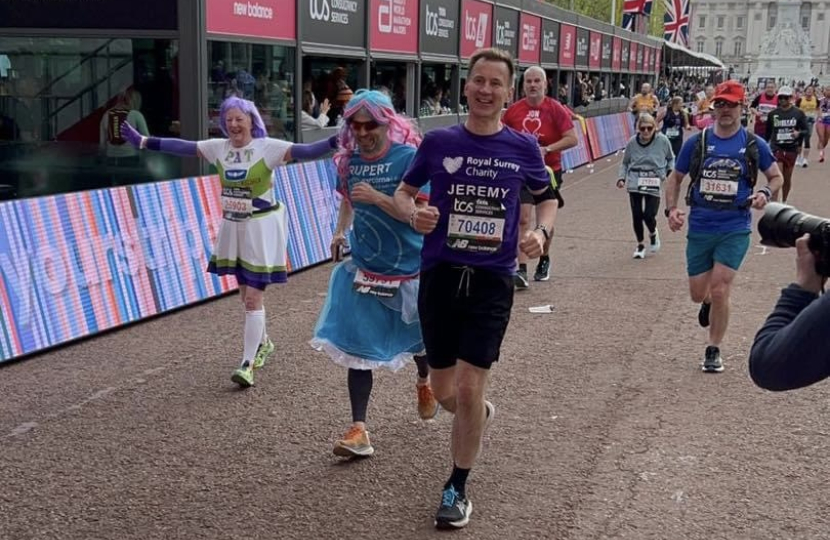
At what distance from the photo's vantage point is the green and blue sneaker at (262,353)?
674 centimetres

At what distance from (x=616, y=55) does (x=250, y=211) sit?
1284 inches

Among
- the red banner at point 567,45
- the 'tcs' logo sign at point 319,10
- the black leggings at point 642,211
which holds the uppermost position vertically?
the red banner at point 567,45

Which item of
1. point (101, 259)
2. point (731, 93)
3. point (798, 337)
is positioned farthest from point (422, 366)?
point (101, 259)

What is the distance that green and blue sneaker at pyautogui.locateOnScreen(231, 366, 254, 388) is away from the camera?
627cm

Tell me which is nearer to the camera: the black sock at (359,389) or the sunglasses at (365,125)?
the sunglasses at (365,125)

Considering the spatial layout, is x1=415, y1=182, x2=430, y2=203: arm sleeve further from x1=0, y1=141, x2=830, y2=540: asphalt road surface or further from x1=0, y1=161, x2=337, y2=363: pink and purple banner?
x1=0, y1=161, x2=337, y2=363: pink and purple banner

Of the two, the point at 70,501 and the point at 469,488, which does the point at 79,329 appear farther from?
the point at 469,488

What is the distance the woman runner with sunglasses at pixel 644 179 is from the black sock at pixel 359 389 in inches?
274

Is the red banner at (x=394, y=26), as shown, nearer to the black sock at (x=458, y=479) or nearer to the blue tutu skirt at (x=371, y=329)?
the blue tutu skirt at (x=371, y=329)

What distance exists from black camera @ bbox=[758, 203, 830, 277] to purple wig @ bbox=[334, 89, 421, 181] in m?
2.39

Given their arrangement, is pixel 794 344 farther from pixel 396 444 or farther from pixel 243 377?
pixel 243 377

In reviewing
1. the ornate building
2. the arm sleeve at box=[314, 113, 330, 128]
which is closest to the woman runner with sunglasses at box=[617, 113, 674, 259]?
the arm sleeve at box=[314, 113, 330, 128]

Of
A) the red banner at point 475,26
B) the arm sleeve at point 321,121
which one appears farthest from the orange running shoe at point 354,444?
the red banner at point 475,26

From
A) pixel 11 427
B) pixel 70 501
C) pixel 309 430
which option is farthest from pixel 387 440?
pixel 11 427
